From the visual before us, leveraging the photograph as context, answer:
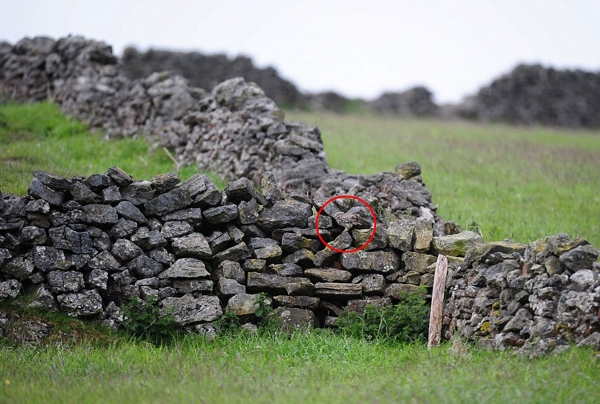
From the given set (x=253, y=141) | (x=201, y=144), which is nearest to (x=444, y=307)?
(x=253, y=141)

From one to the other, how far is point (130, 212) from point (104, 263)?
0.73 metres

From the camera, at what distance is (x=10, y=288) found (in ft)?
28.7

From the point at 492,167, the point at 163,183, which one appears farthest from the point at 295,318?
the point at 492,167

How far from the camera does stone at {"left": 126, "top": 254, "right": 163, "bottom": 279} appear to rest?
9.27m

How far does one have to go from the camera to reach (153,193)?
966 cm

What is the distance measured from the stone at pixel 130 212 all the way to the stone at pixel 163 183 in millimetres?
401

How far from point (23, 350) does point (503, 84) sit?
30270mm

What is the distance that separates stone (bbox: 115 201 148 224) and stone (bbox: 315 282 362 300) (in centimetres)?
245

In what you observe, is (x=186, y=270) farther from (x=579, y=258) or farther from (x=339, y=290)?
(x=579, y=258)

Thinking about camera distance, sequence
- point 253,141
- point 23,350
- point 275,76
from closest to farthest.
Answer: point 23,350 → point 253,141 → point 275,76

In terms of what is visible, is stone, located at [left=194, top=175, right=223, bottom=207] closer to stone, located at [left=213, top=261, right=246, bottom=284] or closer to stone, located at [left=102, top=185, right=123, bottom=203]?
stone, located at [left=213, top=261, right=246, bottom=284]

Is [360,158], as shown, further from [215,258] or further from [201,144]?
[215,258]

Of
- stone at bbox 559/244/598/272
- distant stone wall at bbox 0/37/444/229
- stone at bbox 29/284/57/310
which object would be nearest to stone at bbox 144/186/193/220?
stone at bbox 29/284/57/310

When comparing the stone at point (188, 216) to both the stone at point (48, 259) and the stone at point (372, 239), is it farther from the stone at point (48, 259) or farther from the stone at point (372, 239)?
the stone at point (372, 239)
